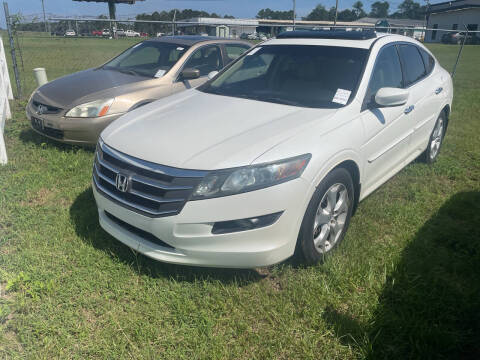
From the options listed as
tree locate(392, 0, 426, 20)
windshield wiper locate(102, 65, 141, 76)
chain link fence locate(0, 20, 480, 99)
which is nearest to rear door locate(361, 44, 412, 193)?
windshield wiper locate(102, 65, 141, 76)

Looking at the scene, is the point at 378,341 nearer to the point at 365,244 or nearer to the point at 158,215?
the point at 365,244

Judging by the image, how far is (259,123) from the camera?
305cm

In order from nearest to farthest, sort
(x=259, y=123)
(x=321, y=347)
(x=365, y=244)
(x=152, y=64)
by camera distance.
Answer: (x=321, y=347), (x=259, y=123), (x=365, y=244), (x=152, y=64)

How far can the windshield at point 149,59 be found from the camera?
239 inches

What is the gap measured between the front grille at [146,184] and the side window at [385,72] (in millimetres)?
1866

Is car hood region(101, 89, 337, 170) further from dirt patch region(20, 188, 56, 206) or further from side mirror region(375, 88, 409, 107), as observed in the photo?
dirt patch region(20, 188, 56, 206)

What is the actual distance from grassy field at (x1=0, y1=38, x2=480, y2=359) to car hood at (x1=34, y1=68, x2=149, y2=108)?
5.38 feet

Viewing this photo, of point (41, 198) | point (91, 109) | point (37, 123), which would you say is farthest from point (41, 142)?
point (41, 198)

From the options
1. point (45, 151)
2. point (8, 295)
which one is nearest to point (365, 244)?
point (8, 295)

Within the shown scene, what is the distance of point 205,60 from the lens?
632 cm

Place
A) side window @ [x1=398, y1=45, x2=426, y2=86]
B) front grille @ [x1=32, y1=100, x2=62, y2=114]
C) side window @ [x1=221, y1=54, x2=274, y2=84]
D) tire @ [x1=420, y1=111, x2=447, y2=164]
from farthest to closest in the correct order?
front grille @ [x1=32, y1=100, x2=62, y2=114], tire @ [x1=420, y1=111, x2=447, y2=164], side window @ [x1=398, y1=45, x2=426, y2=86], side window @ [x1=221, y1=54, x2=274, y2=84]

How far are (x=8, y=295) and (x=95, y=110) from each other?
9.68 ft

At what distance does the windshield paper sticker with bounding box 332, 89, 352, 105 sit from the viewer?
10.9 ft

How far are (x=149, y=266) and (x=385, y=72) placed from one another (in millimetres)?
2872
